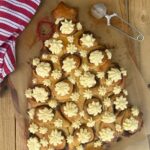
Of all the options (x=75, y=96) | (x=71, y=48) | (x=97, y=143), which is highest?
(x=71, y=48)

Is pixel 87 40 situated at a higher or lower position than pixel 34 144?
higher

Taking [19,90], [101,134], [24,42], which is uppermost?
[24,42]

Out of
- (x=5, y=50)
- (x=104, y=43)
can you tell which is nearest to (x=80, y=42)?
(x=104, y=43)

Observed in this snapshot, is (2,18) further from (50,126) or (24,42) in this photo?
(50,126)

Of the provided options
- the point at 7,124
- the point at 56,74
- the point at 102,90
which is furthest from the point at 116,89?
the point at 7,124

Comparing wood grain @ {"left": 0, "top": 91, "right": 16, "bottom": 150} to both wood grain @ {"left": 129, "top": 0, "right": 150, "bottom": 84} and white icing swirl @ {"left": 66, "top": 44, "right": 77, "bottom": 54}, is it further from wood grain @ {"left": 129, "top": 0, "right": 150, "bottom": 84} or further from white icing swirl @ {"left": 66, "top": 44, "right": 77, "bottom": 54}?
wood grain @ {"left": 129, "top": 0, "right": 150, "bottom": 84}

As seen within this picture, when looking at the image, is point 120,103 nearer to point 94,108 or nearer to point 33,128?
point 94,108
